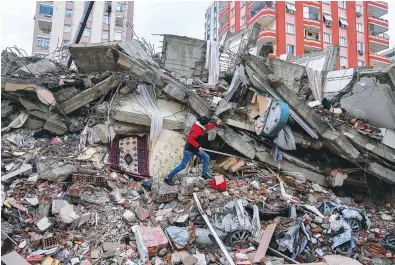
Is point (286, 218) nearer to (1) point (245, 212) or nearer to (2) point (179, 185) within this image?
(1) point (245, 212)

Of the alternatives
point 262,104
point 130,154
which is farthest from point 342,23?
point 130,154

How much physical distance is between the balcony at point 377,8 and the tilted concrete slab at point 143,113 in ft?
108

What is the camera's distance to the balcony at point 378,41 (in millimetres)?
31969

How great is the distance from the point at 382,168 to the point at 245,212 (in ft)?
15.2

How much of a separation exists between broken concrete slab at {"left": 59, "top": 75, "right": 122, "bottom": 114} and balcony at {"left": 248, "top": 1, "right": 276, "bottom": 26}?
22687 millimetres

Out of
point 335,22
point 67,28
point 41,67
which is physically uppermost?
point 67,28

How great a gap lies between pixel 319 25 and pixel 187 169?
1053 inches

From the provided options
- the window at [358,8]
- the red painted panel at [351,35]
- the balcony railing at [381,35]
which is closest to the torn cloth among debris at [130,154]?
the red painted panel at [351,35]

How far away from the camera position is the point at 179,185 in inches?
245

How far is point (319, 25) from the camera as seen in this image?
28766mm

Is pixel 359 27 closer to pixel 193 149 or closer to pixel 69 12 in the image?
pixel 69 12

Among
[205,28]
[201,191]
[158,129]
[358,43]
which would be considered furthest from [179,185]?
[205,28]

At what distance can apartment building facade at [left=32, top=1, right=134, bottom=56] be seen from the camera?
3534 cm

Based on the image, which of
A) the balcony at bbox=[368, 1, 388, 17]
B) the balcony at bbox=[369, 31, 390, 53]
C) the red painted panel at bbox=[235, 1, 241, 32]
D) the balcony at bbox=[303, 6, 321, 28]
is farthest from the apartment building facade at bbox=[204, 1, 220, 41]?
the balcony at bbox=[369, 31, 390, 53]
